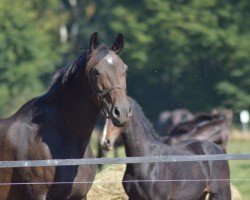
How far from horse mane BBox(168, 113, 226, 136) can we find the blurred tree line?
2789 cm

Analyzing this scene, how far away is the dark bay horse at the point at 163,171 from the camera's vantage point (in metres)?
10.2

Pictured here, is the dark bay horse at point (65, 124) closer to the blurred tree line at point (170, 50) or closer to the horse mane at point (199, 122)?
the horse mane at point (199, 122)

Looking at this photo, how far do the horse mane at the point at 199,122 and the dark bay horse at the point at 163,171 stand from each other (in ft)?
17.5

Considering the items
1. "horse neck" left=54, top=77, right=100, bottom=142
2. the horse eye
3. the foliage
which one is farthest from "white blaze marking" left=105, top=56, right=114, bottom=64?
the foliage

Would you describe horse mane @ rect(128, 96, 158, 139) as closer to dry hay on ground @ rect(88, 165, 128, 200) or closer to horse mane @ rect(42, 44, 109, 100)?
dry hay on ground @ rect(88, 165, 128, 200)

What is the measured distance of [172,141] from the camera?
15922 millimetres

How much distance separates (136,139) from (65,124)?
6.15 feet

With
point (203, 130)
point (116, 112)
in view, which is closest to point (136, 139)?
point (116, 112)

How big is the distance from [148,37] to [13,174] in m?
43.1

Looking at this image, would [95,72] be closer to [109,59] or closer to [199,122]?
[109,59]

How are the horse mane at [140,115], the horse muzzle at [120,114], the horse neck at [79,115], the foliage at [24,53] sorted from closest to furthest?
the horse muzzle at [120,114]
the horse neck at [79,115]
the horse mane at [140,115]
the foliage at [24,53]

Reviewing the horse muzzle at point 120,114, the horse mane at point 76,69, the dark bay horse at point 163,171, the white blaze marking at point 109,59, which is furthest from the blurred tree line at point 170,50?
Answer: the horse muzzle at point 120,114

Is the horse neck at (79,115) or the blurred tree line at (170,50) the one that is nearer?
the horse neck at (79,115)

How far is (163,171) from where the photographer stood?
10453mm
